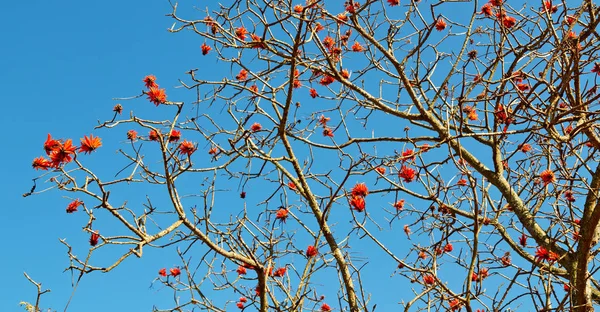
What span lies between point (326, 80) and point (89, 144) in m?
2.23

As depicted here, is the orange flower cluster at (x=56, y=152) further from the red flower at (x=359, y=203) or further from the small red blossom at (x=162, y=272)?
the small red blossom at (x=162, y=272)

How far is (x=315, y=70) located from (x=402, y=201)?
4.02ft

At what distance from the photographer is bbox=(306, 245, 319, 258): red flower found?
150 inches

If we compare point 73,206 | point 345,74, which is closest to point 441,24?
point 345,74

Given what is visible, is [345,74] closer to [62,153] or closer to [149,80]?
[149,80]

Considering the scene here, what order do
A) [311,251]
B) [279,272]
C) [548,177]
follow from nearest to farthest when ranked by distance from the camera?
[548,177] → [311,251] → [279,272]

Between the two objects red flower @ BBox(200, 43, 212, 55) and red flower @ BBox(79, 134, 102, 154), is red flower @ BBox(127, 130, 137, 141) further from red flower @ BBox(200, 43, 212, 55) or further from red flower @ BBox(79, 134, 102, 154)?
red flower @ BBox(200, 43, 212, 55)

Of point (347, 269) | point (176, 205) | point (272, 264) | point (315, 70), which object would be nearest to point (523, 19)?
point (315, 70)

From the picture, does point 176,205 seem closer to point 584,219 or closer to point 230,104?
point 230,104

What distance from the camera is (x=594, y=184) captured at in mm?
3770

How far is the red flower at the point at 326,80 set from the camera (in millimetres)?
4297

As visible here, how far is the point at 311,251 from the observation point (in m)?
3.84

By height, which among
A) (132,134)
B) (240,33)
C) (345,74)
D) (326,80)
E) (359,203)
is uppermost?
(240,33)

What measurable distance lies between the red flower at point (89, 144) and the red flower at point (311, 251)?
1.82 meters
